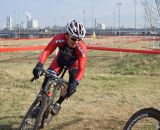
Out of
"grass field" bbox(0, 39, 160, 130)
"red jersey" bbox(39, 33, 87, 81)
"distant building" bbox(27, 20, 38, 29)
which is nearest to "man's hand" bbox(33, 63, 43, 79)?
"red jersey" bbox(39, 33, 87, 81)

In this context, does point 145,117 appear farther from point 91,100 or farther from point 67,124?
point 91,100

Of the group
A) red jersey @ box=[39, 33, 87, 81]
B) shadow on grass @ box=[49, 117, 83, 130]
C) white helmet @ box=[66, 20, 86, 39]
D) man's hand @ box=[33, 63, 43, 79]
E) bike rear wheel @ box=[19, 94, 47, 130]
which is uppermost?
white helmet @ box=[66, 20, 86, 39]

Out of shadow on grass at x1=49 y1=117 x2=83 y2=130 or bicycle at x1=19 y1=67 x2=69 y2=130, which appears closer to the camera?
bicycle at x1=19 y1=67 x2=69 y2=130

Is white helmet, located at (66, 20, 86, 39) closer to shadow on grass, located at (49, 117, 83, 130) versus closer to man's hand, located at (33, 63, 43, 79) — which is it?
man's hand, located at (33, 63, 43, 79)

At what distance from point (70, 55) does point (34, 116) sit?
60.4 inches

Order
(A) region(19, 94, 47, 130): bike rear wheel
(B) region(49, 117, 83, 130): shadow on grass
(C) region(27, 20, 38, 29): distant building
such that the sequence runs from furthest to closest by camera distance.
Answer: (C) region(27, 20, 38, 29): distant building
(B) region(49, 117, 83, 130): shadow on grass
(A) region(19, 94, 47, 130): bike rear wheel

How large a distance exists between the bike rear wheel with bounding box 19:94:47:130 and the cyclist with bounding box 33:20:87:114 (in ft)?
1.35

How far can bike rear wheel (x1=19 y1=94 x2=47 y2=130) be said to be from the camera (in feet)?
21.5

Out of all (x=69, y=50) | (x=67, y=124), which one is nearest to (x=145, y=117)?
(x=69, y=50)

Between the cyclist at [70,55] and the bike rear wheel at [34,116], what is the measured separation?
0.41 metres

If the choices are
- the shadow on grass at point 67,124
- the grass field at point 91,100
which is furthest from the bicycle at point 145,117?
the shadow on grass at point 67,124

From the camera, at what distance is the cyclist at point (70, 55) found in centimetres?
692

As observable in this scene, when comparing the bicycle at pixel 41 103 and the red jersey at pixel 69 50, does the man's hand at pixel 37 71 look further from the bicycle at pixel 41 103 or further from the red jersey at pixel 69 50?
the red jersey at pixel 69 50

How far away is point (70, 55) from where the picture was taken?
7.62 metres
